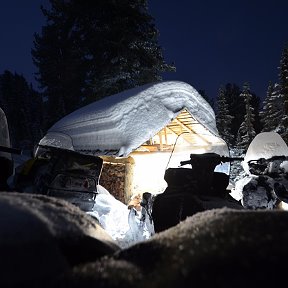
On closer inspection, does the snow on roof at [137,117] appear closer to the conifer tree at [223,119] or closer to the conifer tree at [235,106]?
the conifer tree at [223,119]

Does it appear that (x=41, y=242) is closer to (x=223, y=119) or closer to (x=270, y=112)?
(x=270, y=112)

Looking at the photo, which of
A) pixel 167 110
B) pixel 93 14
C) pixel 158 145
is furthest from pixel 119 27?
pixel 167 110

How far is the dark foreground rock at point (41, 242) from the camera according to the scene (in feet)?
3.70

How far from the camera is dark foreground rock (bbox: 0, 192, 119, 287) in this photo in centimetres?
113

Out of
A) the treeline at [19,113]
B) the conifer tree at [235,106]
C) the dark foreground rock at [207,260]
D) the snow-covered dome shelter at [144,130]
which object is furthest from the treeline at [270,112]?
the dark foreground rock at [207,260]

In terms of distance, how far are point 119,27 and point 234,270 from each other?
2310cm

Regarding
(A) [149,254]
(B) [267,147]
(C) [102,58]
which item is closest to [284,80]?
(C) [102,58]

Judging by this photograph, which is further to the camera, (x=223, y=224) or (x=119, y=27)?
(x=119, y=27)

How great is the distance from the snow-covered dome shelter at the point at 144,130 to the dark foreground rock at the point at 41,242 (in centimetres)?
806

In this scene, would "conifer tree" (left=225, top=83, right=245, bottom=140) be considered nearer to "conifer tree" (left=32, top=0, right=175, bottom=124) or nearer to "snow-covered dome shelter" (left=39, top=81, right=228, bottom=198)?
"conifer tree" (left=32, top=0, right=175, bottom=124)

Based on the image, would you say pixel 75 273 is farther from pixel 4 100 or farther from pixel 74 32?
pixel 4 100

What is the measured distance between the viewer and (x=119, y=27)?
A: 22250 mm

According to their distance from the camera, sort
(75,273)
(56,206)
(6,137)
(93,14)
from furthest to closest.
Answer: (93,14) < (6,137) < (56,206) < (75,273)

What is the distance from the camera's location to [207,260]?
1.08m
